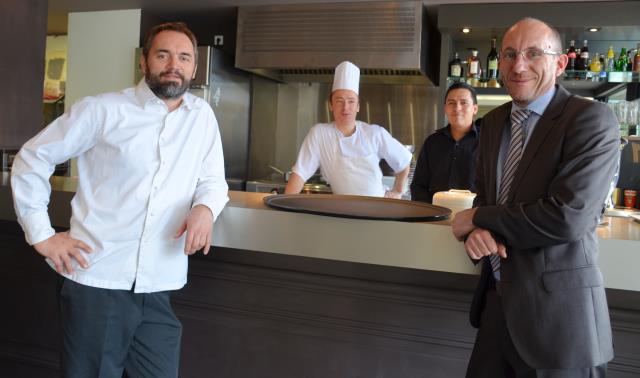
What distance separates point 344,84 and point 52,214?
161cm

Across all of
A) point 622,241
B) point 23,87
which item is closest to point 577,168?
point 622,241

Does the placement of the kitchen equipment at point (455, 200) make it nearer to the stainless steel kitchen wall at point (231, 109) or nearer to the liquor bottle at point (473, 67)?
the liquor bottle at point (473, 67)

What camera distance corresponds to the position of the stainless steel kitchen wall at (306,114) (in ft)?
16.1

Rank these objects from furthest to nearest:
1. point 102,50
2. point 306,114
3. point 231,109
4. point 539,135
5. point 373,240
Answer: point 306,114
point 102,50
point 231,109
point 373,240
point 539,135

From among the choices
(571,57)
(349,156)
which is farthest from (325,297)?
(571,57)

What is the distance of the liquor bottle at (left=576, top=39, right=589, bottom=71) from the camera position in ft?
13.2

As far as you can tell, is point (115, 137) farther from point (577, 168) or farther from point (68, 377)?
point (577, 168)

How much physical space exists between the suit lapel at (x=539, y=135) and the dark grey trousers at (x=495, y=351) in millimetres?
270

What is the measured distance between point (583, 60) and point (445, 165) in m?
1.87

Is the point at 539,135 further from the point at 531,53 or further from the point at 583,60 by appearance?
the point at 583,60

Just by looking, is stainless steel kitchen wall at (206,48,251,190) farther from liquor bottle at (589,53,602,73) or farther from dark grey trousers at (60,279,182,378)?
dark grey trousers at (60,279,182,378)

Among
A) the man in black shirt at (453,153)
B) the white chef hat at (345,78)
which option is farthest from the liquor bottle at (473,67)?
the white chef hat at (345,78)

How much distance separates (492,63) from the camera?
13.7ft

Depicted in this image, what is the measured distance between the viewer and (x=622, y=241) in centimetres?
126
